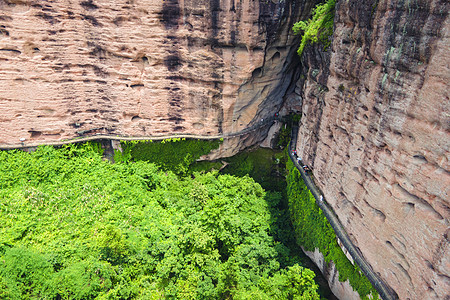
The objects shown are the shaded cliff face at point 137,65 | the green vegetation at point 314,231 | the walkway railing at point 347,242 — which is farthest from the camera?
the shaded cliff face at point 137,65

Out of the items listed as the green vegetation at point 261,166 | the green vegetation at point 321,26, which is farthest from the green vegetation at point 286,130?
the green vegetation at point 321,26

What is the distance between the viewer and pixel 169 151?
16.3 meters

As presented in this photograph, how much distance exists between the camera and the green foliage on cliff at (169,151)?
1612 centimetres

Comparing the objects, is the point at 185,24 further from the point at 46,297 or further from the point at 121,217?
the point at 46,297

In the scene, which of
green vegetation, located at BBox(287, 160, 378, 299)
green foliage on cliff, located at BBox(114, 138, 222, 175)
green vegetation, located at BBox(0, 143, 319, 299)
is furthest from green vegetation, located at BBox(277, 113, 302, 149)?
green foliage on cliff, located at BBox(114, 138, 222, 175)

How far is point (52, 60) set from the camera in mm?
13852

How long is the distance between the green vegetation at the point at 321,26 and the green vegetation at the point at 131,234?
7.44 meters

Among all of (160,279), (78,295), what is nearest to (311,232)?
(160,279)

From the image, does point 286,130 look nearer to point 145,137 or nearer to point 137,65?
point 145,137

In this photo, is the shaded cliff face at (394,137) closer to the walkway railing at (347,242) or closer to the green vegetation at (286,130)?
the walkway railing at (347,242)

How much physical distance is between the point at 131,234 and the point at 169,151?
547cm

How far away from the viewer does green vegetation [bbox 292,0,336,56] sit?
38.1 ft

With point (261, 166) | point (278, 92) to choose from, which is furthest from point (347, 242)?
point (278, 92)

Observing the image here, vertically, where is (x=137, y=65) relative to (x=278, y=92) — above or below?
above
